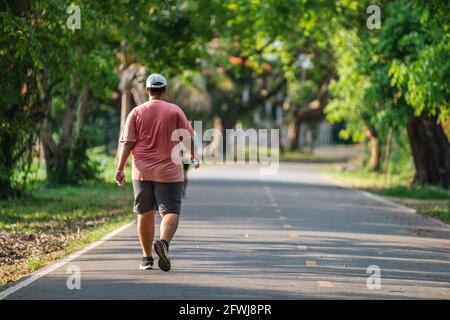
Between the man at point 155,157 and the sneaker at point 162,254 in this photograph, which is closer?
the sneaker at point 162,254

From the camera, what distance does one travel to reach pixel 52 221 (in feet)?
58.1

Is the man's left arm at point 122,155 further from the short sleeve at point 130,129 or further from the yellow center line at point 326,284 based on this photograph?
the yellow center line at point 326,284

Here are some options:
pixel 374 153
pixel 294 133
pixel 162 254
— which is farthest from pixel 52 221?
pixel 294 133

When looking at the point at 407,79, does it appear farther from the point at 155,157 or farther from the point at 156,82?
the point at 155,157

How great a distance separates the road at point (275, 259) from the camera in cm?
998

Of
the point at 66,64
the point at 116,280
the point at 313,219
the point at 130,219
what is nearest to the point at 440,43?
the point at 313,219

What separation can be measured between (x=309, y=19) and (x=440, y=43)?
12.6 meters

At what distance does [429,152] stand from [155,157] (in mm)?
20409

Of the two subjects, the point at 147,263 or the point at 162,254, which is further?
the point at 147,263

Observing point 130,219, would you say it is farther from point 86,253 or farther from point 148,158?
point 148,158

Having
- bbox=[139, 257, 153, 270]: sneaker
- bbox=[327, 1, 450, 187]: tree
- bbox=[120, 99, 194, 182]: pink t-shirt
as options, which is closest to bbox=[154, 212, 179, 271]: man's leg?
bbox=[139, 257, 153, 270]: sneaker

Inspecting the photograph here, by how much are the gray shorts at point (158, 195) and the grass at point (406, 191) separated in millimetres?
9138

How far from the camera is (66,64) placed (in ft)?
72.0

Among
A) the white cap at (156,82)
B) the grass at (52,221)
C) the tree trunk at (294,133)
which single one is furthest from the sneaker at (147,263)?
the tree trunk at (294,133)
